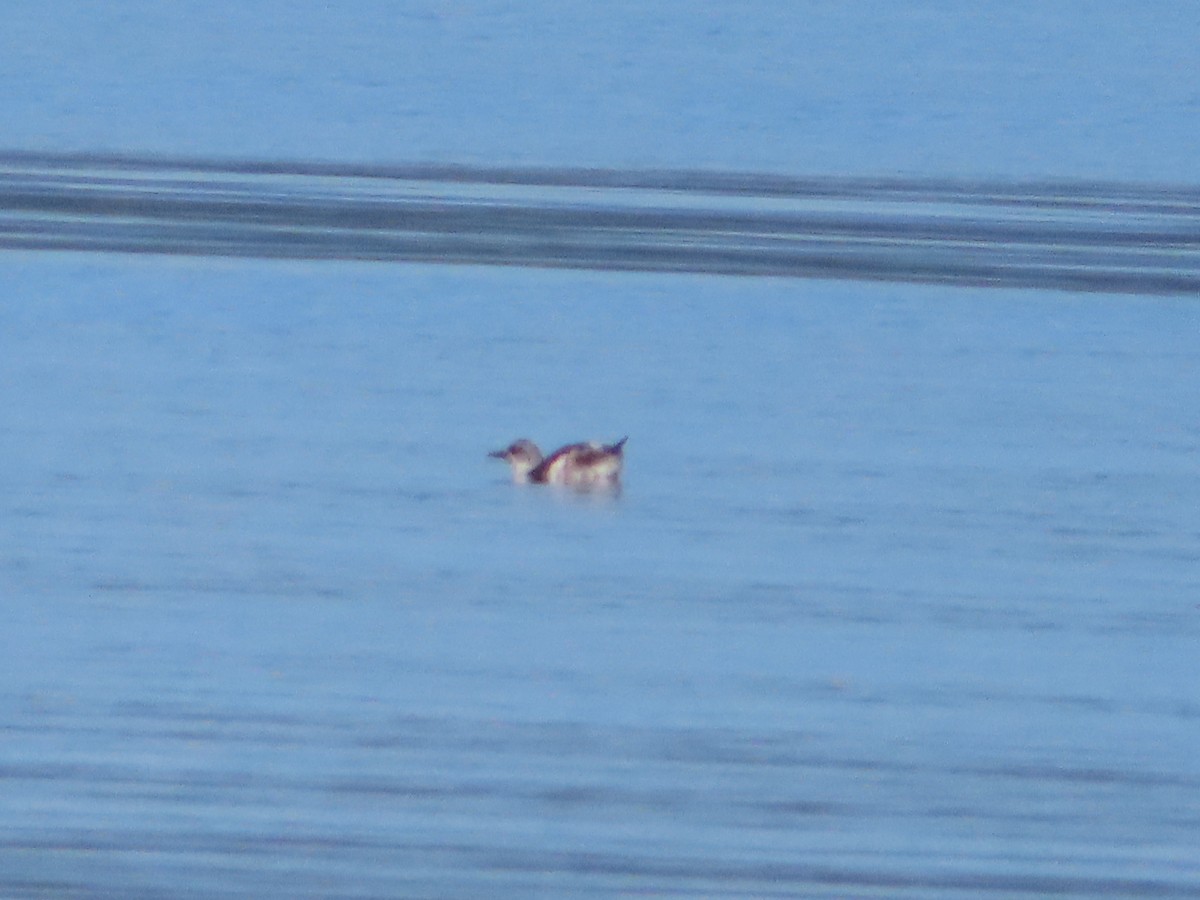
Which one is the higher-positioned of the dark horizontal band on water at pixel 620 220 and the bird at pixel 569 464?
the dark horizontal band on water at pixel 620 220

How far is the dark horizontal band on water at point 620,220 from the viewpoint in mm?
12016

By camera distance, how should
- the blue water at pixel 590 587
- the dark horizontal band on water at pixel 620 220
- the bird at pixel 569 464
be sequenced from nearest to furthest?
the blue water at pixel 590 587, the bird at pixel 569 464, the dark horizontal band on water at pixel 620 220

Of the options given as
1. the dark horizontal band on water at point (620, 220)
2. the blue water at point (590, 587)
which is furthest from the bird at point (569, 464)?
the dark horizontal band on water at point (620, 220)

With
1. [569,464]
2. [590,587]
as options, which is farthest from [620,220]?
[590,587]

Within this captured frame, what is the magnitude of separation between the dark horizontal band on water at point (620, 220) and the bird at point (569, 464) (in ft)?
12.6

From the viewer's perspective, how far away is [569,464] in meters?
7.80

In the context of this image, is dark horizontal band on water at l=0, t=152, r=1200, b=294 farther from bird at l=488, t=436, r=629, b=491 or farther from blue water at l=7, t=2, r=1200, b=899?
bird at l=488, t=436, r=629, b=491

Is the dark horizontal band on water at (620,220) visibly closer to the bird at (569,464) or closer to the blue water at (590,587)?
the blue water at (590,587)

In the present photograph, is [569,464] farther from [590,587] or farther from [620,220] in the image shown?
[620,220]

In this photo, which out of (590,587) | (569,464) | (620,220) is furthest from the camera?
(620,220)

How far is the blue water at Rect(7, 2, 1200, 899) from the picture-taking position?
5.07 metres

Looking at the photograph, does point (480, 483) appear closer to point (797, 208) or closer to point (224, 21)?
point (797, 208)

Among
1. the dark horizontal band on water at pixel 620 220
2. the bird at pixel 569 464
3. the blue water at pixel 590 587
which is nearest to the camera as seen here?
the blue water at pixel 590 587

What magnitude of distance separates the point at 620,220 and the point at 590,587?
6.35m
